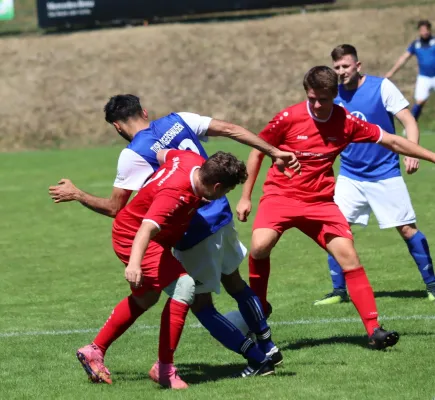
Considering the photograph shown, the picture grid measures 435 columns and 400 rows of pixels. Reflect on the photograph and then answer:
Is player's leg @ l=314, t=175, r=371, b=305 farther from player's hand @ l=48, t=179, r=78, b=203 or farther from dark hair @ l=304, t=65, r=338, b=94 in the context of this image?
player's hand @ l=48, t=179, r=78, b=203

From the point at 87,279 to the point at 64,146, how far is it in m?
16.6

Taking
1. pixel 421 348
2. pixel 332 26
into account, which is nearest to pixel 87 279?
pixel 421 348

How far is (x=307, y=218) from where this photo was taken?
297 inches

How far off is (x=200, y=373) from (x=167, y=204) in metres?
1.39

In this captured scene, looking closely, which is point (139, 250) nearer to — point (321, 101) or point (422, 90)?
point (321, 101)

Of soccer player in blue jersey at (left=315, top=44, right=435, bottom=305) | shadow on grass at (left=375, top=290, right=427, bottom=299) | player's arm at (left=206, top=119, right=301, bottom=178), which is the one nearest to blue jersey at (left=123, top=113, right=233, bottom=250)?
player's arm at (left=206, top=119, right=301, bottom=178)

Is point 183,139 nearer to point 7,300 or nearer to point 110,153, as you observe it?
point 7,300

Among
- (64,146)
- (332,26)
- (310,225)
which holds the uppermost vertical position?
(310,225)

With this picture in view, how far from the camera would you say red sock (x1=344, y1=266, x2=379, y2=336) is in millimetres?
7305

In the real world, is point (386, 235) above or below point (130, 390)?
below

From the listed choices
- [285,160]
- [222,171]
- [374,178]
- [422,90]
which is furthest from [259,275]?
[422,90]

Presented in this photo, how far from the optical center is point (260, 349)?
7121 millimetres

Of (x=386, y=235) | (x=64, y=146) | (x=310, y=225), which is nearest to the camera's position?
(x=310, y=225)

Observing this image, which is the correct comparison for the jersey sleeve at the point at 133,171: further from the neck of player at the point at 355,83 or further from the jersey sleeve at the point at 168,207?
the neck of player at the point at 355,83
